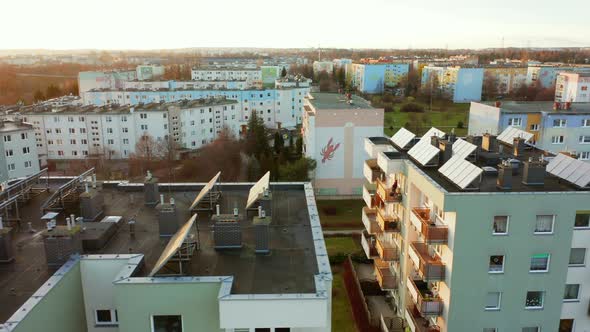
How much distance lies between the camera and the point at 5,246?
14117mm

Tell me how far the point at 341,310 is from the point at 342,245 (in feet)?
35.7

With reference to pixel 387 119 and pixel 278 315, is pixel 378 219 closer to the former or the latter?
pixel 278 315

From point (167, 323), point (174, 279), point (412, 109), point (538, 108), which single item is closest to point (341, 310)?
point (167, 323)

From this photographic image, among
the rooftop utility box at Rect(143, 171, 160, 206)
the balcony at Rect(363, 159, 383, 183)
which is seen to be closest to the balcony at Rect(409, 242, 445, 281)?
the balcony at Rect(363, 159, 383, 183)

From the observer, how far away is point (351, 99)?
5978cm

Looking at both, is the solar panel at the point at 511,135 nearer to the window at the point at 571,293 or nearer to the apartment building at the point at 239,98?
the window at the point at 571,293

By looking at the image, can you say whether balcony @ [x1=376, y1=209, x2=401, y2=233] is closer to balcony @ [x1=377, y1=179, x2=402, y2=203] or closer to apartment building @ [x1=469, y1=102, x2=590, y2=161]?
balcony @ [x1=377, y1=179, x2=402, y2=203]

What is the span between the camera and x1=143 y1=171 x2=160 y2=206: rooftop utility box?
63.6 feet

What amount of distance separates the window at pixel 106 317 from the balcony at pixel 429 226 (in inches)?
490

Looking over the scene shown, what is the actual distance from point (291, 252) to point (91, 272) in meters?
6.27

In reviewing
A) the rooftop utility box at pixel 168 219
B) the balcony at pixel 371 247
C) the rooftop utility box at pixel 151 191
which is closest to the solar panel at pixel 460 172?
the balcony at pixel 371 247

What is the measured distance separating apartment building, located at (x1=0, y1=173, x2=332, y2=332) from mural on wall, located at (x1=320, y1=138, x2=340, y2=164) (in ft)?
114

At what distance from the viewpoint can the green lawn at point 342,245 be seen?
123ft

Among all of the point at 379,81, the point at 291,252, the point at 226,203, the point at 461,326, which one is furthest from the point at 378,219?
the point at 379,81
